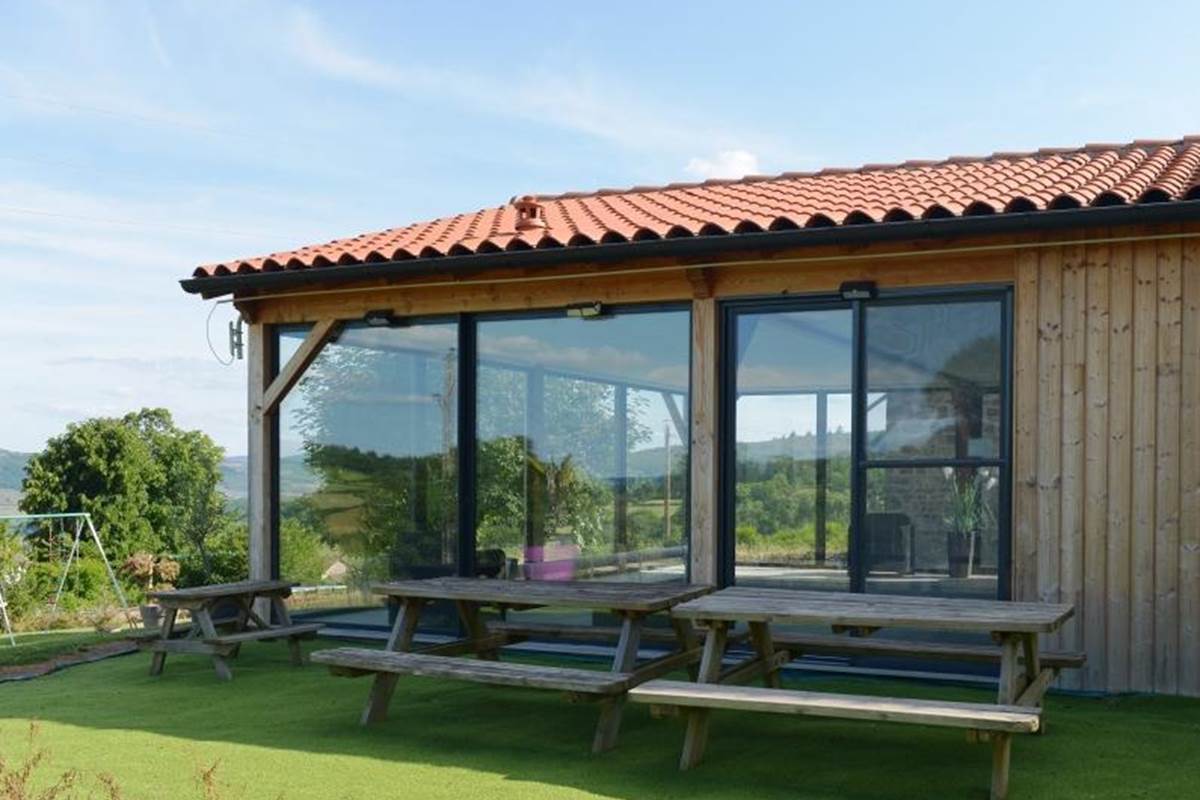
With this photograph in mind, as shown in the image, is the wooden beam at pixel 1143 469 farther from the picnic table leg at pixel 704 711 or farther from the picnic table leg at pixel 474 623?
the picnic table leg at pixel 474 623

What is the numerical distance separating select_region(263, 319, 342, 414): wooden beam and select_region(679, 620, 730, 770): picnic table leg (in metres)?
4.61

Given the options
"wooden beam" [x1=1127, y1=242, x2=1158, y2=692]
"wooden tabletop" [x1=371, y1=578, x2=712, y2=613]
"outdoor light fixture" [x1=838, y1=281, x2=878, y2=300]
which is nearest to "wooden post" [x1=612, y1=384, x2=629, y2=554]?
"wooden tabletop" [x1=371, y1=578, x2=712, y2=613]

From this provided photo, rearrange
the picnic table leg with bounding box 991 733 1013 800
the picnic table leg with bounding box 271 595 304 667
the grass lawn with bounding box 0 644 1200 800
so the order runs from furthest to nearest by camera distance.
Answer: the picnic table leg with bounding box 271 595 304 667 → the grass lawn with bounding box 0 644 1200 800 → the picnic table leg with bounding box 991 733 1013 800

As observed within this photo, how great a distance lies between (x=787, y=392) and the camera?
7.85 m

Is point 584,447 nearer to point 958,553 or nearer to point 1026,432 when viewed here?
point 958,553

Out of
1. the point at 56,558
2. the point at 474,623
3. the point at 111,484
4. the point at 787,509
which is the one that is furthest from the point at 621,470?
the point at 111,484

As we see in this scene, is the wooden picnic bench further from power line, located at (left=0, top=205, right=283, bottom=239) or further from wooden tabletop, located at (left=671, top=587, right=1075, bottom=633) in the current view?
power line, located at (left=0, top=205, right=283, bottom=239)

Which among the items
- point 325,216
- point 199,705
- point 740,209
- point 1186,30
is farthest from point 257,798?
point 325,216

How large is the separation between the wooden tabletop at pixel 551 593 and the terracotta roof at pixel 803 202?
6.92 ft

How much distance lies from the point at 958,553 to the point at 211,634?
466 centimetres

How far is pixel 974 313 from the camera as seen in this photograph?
742 centimetres

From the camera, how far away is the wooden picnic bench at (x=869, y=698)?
500 cm

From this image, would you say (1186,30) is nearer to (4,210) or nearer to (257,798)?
(257,798)

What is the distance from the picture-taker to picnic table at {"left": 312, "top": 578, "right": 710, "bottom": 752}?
6000 millimetres
